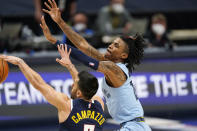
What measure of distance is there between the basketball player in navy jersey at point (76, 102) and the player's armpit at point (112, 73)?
0.31 meters

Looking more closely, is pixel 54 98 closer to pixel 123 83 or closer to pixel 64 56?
pixel 64 56

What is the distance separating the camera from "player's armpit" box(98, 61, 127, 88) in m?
5.04

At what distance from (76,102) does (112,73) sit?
553 millimetres

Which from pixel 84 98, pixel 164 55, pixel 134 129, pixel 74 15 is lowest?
pixel 134 129

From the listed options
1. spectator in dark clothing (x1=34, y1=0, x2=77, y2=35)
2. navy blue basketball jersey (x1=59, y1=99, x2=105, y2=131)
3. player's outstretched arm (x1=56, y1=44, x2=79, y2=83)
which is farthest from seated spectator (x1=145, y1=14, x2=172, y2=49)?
navy blue basketball jersey (x1=59, y1=99, x2=105, y2=131)

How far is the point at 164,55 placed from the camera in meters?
9.22

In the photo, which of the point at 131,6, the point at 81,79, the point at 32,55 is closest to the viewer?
A: the point at 81,79

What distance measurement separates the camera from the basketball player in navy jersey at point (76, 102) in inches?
185

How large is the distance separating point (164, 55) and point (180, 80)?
0.57 meters

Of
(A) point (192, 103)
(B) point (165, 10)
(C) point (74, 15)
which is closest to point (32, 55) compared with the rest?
Result: (C) point (74, 15)

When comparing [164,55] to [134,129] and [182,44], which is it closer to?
[182,44]

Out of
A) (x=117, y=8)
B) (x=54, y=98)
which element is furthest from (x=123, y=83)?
(x=117, y=8)

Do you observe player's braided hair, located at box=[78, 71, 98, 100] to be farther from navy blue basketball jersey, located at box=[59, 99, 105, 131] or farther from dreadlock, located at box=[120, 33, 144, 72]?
dreadlock, located at box=[120, 33, 144, 72]

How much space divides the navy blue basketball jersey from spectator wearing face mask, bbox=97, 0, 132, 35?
5.51 m
